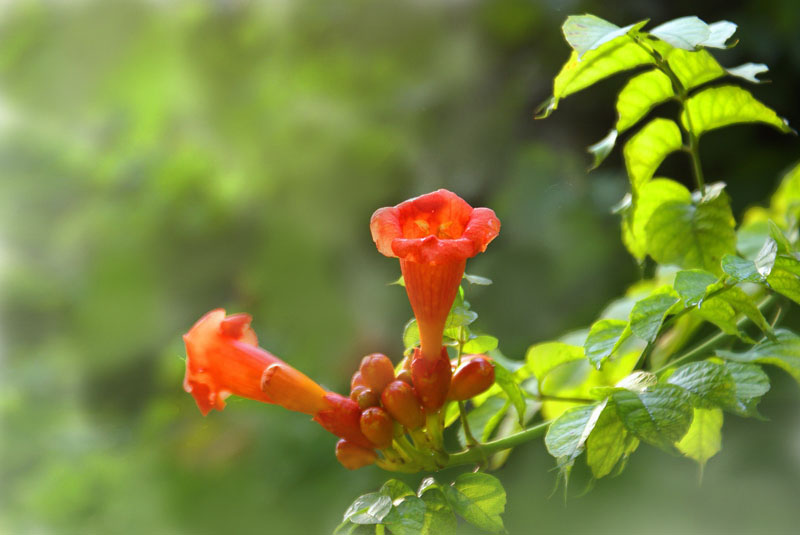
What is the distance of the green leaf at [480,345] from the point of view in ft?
1.63

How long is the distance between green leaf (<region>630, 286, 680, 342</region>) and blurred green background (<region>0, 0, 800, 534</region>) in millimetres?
1185

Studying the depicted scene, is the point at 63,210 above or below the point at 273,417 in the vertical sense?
above

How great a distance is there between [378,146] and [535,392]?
62.3 inches

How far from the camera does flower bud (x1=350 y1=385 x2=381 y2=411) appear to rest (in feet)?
1.62

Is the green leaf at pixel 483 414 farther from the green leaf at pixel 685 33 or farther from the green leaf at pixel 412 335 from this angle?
the green leaf at pixel 685 33

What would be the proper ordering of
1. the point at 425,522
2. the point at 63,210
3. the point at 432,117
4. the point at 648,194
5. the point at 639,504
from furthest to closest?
1. the point at 63,210
2. the point at 432,117
3. the point at 639,504
4. the point at 648,194
5. the point at 425,522

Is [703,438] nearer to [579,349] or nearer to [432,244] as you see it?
[579,349]

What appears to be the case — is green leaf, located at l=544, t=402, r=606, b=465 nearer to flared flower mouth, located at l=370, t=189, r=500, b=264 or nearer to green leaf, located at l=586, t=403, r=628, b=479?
green leaf, located at l=586, t=403, r=628, b=479

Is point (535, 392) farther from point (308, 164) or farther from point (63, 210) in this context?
point (63, 210)

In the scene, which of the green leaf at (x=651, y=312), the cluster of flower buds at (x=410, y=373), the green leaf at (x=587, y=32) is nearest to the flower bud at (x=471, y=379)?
the cluster of flower buds at (x=410, y=373)

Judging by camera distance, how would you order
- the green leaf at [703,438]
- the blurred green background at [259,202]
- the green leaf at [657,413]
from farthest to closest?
the blurred green background at [259,202]
the green leaf at [703,438]
the green leaf at [657,413]

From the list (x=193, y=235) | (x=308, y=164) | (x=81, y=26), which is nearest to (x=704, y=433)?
(x=308, y=164)

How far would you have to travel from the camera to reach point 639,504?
1.42 meters

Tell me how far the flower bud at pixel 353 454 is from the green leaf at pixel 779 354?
0.81ft
